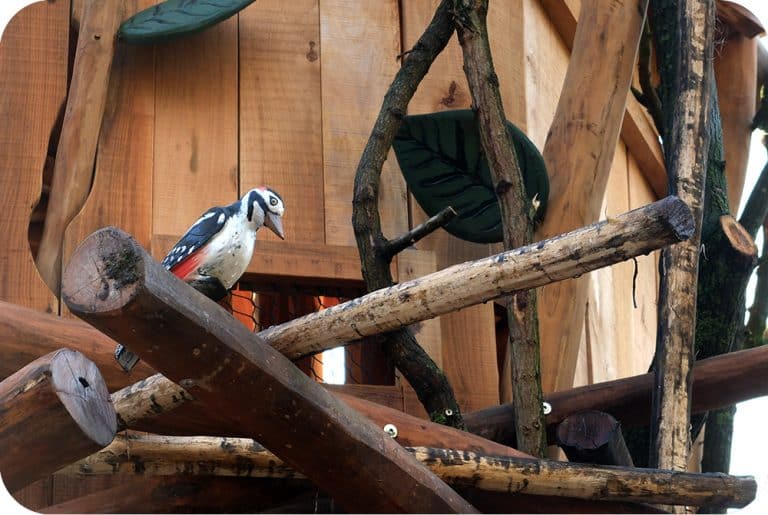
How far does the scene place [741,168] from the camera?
16.4 feet

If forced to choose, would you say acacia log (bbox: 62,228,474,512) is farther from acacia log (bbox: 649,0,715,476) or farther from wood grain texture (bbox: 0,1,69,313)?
wood grain texture (bbox: 0,1,69,313)

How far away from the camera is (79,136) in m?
4.36

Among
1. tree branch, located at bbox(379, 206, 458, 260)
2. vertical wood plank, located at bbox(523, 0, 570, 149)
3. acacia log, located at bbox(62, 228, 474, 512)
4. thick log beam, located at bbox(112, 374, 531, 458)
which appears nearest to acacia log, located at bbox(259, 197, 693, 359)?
acacia log, located at bbox(62, 228, 474, 512)

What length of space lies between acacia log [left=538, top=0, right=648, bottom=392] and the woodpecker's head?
0.90 meters

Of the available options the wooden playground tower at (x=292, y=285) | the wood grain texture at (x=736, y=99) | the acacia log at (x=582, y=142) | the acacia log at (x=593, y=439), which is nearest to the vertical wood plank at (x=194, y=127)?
the wooden playground tower at (x=292, y=285)

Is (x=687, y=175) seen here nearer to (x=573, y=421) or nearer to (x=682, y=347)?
(x=682, y=347)

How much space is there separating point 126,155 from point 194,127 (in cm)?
25

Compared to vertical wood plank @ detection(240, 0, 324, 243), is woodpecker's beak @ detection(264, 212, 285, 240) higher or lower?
lower

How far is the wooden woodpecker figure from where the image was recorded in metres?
3.75

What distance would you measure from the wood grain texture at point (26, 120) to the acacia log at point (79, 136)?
0.21ft

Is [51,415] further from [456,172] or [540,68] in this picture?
[540,68]

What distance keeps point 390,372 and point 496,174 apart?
0.97m

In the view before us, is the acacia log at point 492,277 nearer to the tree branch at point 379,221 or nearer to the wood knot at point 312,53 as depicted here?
the tree branch at point 379,221

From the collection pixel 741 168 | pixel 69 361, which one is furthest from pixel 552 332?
pixel 69 361
